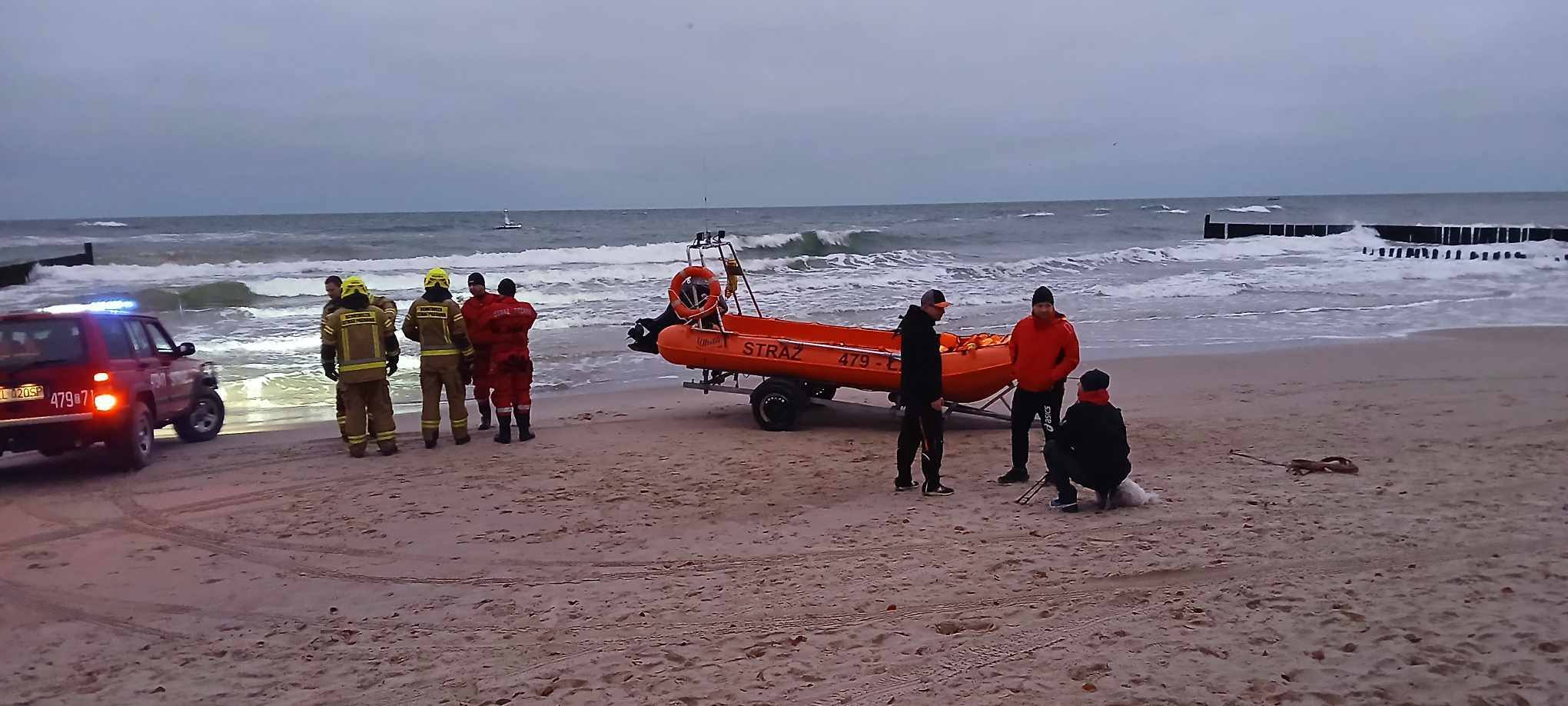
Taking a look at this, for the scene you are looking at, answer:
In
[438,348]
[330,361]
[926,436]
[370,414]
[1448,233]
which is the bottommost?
[370,414]

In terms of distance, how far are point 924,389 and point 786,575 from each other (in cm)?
208

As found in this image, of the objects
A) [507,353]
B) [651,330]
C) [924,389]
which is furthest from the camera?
[651,330]

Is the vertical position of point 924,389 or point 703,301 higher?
point 703,301

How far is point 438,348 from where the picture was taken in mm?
9414

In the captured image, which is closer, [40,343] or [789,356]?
[40,343]

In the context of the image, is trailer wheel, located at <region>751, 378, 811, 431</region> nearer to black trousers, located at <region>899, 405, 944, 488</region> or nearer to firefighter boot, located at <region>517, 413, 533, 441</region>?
firefighter boot, located at <region>517, 413, 533, 441</region>

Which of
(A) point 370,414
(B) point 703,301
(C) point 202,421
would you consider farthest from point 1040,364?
(C) point 202,421

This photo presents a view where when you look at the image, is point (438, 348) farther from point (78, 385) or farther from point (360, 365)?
point (78, 385)

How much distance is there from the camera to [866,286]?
90.9ft

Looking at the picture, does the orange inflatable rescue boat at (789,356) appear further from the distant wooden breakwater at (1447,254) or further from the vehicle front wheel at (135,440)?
the distant wooden breakwater at (1447,254)

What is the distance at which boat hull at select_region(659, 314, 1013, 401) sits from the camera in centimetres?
980

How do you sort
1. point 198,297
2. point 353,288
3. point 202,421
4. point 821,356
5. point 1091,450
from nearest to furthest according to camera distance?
point 1091,450 → point 353,288 → point 821,356 → point 202,421 → point 198,297

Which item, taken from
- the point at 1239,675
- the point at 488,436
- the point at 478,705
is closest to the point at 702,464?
the point at 488,436

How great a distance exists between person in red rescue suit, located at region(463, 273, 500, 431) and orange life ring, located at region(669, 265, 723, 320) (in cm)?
182
